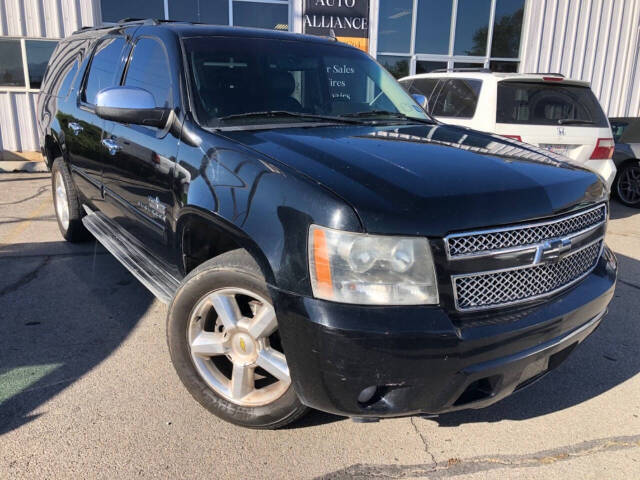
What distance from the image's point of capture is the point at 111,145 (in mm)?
3611

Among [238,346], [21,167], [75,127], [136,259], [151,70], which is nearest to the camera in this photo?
[238,346]

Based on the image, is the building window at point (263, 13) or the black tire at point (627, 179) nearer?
the black tire at point (627, 179)

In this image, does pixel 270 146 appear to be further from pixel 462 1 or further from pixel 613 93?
pixel 613 93

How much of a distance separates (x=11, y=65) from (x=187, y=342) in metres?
10.6

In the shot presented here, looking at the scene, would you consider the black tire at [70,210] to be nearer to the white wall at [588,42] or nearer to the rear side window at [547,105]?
the rear side window at [547,105]

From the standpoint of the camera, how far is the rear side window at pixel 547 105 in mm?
6039

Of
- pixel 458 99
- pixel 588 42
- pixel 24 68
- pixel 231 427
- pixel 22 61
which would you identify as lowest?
pixel 231 427

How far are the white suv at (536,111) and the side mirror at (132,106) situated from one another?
3963 millimetres

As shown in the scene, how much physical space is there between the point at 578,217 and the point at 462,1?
11.8 meters

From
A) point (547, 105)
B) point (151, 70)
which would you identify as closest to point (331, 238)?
point (151, 70)

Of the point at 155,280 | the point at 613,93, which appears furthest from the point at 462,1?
the point at 155,280

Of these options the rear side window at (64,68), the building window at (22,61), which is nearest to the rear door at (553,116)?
the rear side window at (64,68)

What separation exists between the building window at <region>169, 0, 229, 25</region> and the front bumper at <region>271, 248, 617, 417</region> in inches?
441

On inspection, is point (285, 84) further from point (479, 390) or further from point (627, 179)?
point (627, 179)
